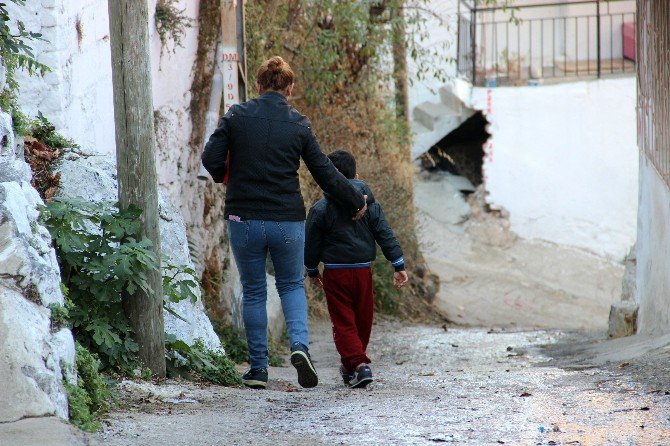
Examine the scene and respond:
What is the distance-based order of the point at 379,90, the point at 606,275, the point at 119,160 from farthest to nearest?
the point at 606,275, the point at 379,90, the point at 119,160

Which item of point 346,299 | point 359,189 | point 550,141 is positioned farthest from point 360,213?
point 550,141

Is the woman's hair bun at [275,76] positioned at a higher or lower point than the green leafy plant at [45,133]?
higher

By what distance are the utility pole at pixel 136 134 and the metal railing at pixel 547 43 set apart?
42.4 ft

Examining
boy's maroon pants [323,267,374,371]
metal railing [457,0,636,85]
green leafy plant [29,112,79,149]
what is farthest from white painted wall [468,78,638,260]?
green leafy plant [29,112,79,149]

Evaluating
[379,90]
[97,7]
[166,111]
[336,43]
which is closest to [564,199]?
[379,90]

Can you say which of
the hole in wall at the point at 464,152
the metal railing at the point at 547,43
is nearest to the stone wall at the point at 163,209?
the hole in wall at the point at 464,152

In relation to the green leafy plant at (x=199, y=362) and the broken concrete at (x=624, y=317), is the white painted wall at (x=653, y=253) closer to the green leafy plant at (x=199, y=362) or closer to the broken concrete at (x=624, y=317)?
the broken concrete at (x=624, y=317)

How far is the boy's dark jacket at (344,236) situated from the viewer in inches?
236

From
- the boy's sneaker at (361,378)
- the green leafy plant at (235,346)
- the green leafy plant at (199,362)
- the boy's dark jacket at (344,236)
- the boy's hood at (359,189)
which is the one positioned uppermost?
the boy's hood at (359,189)

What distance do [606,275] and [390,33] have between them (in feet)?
20.1

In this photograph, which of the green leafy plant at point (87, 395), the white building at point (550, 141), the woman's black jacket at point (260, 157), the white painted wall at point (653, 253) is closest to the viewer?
the green leafy plant at point (87, 395)

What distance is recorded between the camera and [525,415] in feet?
14.2

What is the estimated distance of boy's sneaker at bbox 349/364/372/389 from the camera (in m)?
5.73

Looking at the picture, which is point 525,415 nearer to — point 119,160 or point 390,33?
point 119,160
